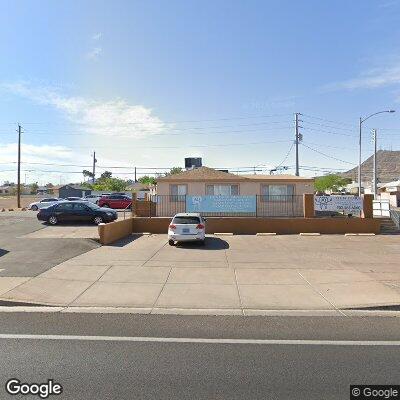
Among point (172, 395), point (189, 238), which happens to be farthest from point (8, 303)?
point (189, 238)

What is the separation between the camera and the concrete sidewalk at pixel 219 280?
8016 millimetres

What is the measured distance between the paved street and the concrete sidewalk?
35.5 inches

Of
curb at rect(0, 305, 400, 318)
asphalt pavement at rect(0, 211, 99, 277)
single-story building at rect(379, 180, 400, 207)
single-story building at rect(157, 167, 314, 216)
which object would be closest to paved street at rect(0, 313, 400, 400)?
curb at rect(0, 305, 400, 318)

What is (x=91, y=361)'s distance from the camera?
5.14m

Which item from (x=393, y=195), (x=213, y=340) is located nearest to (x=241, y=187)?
(x=213, y=340)

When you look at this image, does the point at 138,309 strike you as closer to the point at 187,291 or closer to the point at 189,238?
Answer: the point at 187,291

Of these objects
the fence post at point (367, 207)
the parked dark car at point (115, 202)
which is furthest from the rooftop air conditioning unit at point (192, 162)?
the fence post at point (367, 207)

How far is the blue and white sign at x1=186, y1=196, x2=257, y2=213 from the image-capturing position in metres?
22.9

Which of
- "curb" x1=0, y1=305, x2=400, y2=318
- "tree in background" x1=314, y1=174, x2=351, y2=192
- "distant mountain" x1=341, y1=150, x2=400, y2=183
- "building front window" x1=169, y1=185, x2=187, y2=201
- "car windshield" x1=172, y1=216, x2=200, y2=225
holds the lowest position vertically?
"curb" x1=0, y1=305, x2=400, y2=318

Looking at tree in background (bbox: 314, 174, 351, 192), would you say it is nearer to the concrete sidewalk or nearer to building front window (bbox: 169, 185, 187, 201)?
building front window (bbox: 169, 185, 187, 201)

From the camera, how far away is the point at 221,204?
Answer: 2298 centimetres

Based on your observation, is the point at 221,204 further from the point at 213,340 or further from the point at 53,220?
the point at 213,340

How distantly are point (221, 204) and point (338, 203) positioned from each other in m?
7.23

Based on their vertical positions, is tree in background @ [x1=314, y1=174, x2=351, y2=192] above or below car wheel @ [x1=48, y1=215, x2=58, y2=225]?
above
